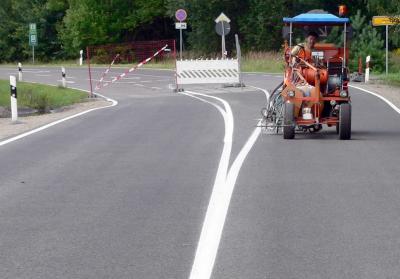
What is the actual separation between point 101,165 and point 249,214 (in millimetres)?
4165

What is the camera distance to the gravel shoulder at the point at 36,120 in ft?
61.8

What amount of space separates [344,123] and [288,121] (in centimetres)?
91

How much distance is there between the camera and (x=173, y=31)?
76688 millimetres

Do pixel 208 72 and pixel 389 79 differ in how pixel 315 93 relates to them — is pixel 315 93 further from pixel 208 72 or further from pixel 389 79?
pixel 389 79

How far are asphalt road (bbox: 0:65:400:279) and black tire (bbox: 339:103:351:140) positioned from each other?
181mm

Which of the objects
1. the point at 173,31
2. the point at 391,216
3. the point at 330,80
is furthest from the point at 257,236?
the point at 173,31

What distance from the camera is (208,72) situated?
3469cm

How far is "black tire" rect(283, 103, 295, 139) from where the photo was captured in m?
15.9

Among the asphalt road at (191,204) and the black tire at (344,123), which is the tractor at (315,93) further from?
the asphalt road at (191,204)

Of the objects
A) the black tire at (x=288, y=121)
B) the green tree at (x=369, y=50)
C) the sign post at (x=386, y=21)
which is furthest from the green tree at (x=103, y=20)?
the black tire at (x=288, y=121)

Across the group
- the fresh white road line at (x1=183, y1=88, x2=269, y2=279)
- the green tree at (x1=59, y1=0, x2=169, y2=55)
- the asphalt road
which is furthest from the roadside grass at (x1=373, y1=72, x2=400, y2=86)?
the green tree at (x1=59, y1=0, x2=169, y2=55)

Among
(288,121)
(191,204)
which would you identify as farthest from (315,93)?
(191,204)

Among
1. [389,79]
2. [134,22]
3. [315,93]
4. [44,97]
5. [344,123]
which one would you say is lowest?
[389,79]

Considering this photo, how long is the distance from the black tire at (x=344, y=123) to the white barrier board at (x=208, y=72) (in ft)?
61.5
